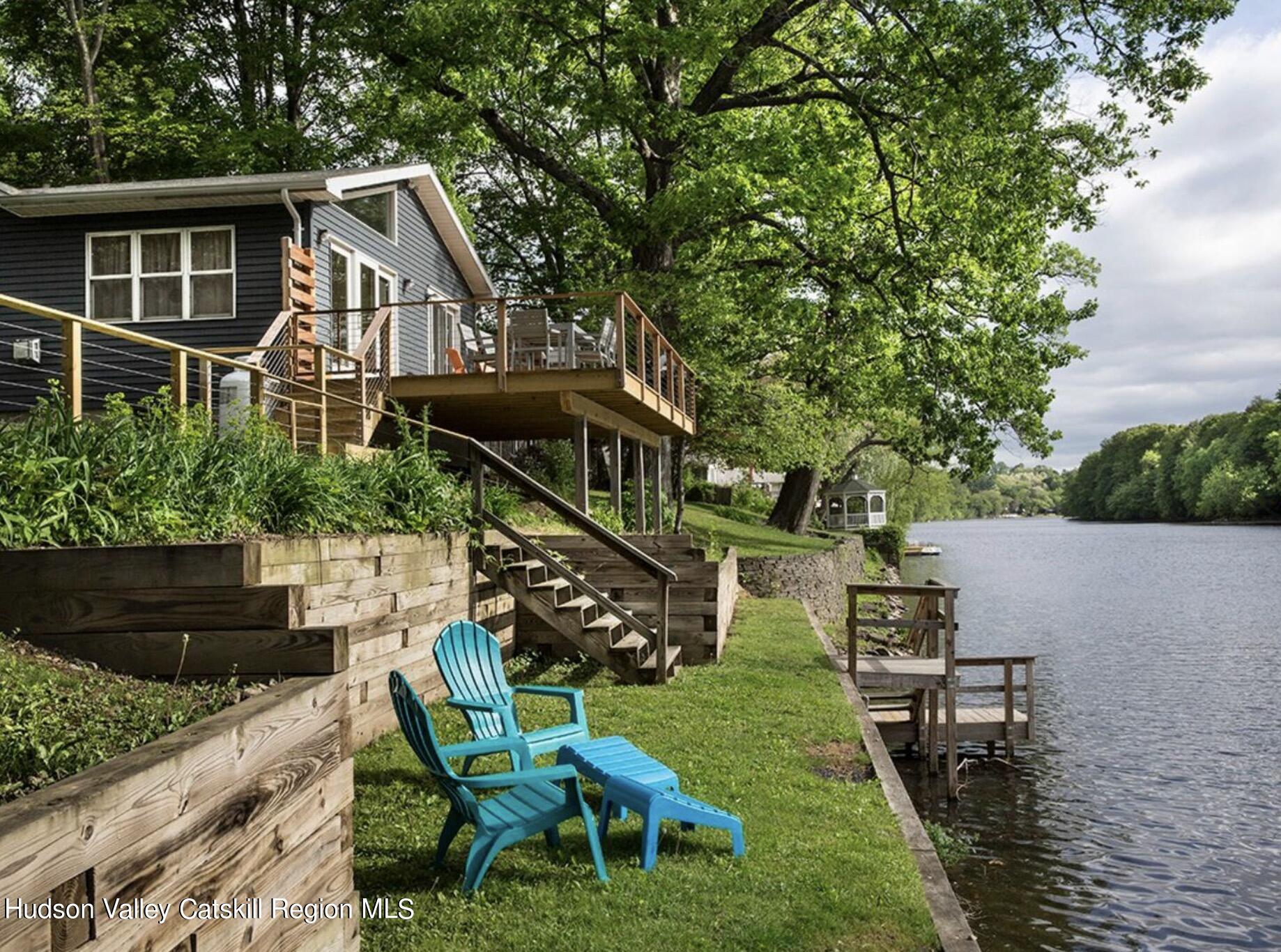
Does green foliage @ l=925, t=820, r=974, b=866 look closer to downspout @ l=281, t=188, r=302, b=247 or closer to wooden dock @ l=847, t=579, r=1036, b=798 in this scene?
wooden dock @ l=847, t=579, r=1036, b=798

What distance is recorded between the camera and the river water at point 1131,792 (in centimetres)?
923

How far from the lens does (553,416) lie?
18031 mm

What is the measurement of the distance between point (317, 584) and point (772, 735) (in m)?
3.93

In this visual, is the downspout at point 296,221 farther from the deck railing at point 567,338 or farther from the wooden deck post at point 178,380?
the wooden deck post at point 178,380

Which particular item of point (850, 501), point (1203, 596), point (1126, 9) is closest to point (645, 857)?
point (1126, 9)

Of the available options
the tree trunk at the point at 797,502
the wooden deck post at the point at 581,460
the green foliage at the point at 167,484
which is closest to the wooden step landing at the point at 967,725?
the wooden deck post at the point at 581,460

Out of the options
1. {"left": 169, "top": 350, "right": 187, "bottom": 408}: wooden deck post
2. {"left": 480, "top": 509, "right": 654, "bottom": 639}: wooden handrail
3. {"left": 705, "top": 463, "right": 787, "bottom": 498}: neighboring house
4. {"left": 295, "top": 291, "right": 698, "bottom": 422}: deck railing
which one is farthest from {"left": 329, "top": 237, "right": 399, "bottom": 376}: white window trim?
{"left": 705, "top": 463, "right": 787, "bottom": 498}: neighboring house

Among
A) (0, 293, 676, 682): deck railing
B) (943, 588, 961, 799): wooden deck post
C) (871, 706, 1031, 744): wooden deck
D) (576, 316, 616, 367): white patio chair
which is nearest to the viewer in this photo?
(0, 293, 676, 682): deck railing

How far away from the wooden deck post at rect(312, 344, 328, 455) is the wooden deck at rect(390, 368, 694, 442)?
1159 mm

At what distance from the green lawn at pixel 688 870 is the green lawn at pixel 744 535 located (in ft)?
60.9

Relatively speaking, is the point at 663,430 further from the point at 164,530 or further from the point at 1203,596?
the point at 1203,596

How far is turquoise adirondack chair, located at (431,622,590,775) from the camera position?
6.64 meters

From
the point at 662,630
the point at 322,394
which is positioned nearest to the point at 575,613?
the point at 662,630

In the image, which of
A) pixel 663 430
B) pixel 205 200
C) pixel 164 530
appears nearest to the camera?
pixel 164 530
